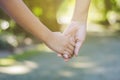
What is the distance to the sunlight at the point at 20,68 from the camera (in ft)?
20.9

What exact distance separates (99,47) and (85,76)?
7.62 ft

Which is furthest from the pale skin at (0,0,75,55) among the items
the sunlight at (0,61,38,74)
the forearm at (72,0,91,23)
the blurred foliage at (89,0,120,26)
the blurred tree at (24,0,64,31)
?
the blurred foliage at (89,0,120,26)

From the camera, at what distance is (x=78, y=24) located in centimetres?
274

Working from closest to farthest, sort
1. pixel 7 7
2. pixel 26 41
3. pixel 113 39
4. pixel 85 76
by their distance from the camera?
1. pixel 7 7
2. pixel 85 76
3. pixel 26 41
4. pixel 113 39

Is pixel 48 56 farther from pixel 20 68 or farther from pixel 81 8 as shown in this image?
pixel 81 8

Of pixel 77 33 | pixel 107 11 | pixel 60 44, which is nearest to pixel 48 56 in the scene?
pixel 77 33

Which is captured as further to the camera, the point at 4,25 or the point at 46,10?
the point at 46,10

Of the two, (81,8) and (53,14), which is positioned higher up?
(53,14)

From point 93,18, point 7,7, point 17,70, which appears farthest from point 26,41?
point 7,7

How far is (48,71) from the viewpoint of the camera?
6477 millimetres

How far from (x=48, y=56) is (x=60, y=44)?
15.7 ft

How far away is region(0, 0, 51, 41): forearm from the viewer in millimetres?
2250

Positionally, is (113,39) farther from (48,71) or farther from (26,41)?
(48,71)

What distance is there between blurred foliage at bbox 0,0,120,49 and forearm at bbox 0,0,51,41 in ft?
17.8
